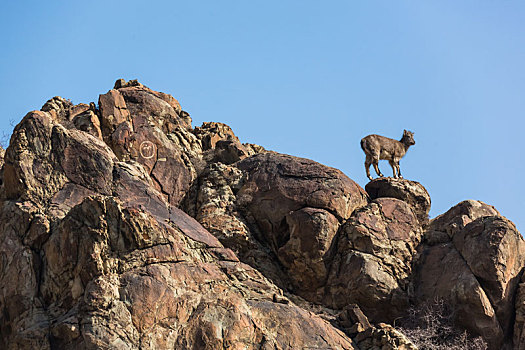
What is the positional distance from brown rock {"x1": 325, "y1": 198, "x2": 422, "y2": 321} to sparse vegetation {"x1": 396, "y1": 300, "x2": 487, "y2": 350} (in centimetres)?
74

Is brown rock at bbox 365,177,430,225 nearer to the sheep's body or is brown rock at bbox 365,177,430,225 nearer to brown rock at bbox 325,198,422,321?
brown rock at bbox 325,198,422,321

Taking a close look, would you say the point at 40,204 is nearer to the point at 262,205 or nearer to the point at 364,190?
the point at 262,205

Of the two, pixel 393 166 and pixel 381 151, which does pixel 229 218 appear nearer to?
pixel 381 151

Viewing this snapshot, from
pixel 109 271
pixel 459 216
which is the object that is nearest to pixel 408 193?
pixel 459 216

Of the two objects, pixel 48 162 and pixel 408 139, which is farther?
pixel 408 139

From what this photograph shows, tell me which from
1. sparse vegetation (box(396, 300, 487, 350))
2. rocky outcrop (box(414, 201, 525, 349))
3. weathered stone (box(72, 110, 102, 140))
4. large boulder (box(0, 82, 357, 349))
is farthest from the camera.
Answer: weathered stone (box(72, 110, 102, 140))

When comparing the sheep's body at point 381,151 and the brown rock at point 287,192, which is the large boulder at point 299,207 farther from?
the sheep's body at point 381,151

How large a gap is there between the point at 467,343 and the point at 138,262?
9.58m

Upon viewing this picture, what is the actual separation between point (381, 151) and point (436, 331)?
372 inches

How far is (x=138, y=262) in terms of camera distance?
1664 centimetres

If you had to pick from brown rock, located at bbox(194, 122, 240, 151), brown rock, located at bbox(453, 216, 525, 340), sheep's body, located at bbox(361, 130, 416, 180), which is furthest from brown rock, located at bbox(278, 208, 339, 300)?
brown rock, located at bbox(194, 122, 240, 151)

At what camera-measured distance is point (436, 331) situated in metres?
19.6

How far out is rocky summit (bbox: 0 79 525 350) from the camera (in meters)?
16.2

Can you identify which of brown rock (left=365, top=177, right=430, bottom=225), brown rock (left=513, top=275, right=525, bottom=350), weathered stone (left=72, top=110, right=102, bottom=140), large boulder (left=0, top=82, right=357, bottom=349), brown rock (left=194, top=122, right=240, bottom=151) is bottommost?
large boulder (left=0, top=82, right=357, bottom=349)
